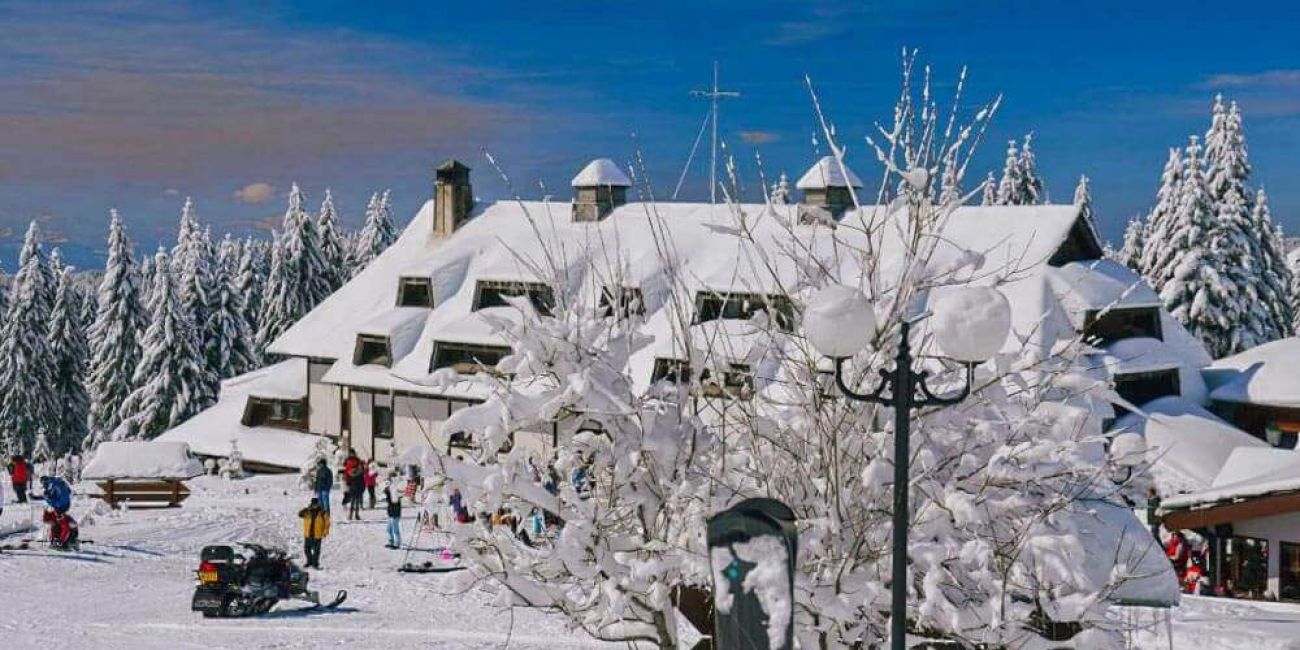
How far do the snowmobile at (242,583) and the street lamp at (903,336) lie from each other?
11900mm

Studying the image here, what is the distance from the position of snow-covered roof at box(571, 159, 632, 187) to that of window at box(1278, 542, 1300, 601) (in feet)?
79.2

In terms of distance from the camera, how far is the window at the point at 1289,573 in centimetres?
1961

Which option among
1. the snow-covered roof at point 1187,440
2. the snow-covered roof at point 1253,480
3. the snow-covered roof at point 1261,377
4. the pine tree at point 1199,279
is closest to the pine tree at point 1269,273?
the pine tree at point 1199,279

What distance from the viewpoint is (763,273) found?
2695 cm

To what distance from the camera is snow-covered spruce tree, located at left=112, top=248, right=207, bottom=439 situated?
164 ft

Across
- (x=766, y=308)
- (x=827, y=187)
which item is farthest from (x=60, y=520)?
(x=827, y=187)

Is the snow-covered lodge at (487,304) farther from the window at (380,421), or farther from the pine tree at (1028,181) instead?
the pine tree at (1028,181)

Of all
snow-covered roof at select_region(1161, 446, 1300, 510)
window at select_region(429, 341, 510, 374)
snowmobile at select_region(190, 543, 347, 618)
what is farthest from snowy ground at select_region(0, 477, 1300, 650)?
window at select_region(429, 341, 510, 374)

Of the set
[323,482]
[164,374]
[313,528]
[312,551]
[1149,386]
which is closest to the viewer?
[313,528]

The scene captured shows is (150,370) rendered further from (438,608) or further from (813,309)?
(813,309)

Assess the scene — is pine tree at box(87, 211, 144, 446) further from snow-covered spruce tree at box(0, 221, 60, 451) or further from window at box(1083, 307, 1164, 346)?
window at box(1083, 307, 1164, 346)

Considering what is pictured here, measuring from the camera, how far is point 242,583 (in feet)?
52.4

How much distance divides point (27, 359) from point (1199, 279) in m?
49.3

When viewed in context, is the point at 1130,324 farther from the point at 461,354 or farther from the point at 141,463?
the point at 141,463
